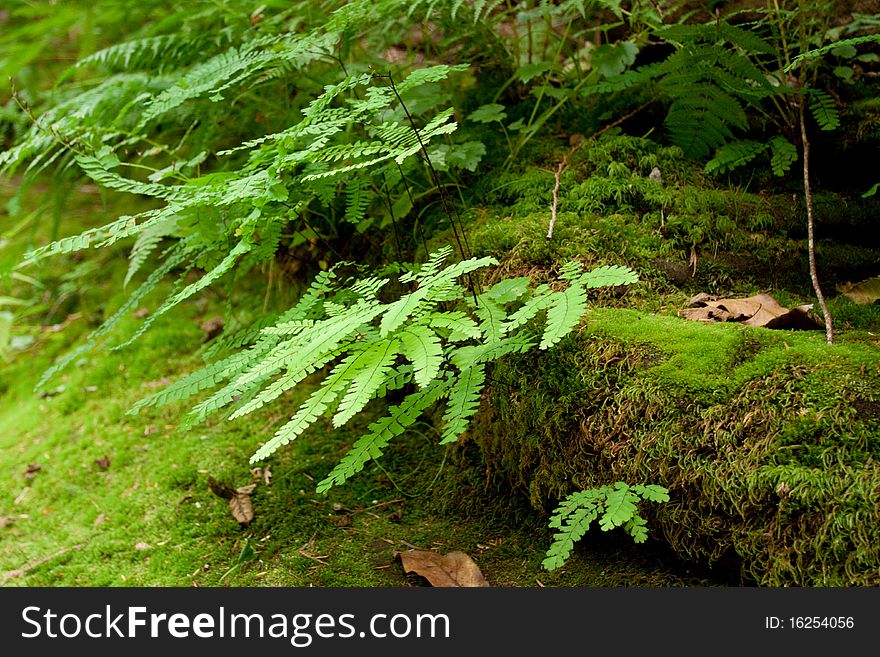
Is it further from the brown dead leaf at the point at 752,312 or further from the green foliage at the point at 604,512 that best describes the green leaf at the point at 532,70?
the green foliage at the point at 604,512

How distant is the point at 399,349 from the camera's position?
196 centimetres

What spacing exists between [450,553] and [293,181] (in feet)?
4.72

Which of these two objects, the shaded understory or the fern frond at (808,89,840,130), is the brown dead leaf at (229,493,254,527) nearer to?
the shaded understory

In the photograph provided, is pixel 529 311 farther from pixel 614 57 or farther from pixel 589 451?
pixel 614 57

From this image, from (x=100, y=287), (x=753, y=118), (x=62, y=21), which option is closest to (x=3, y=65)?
(x=62, y=21)

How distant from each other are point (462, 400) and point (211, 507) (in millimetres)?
1316

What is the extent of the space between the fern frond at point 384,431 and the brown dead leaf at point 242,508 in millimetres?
677

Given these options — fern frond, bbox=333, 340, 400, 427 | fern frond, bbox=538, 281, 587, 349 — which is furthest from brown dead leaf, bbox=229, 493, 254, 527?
fern frond, bbox=538, 281, 587, 349

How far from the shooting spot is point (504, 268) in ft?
8.45

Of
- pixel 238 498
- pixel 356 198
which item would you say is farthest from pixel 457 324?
pixel 238 498

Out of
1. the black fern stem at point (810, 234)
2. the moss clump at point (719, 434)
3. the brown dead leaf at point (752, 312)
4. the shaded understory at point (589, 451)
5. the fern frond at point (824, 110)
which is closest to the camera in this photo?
the moss clump at point (719, 434)

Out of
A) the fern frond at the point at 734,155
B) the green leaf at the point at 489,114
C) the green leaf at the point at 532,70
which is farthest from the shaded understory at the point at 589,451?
the green leaf at the point at 532,70

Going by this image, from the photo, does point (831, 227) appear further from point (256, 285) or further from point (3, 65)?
point (3, 65)

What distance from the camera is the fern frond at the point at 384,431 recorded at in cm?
201
